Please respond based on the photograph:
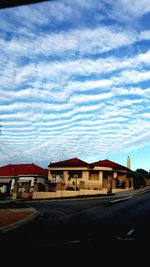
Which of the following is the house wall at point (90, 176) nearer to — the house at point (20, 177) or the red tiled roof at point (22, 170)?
the house at point (20, 177)

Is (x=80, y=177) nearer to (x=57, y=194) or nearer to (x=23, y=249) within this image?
(x=57, y=194)

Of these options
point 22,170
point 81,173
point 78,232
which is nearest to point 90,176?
point 81,173

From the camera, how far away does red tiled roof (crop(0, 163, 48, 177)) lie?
188ft

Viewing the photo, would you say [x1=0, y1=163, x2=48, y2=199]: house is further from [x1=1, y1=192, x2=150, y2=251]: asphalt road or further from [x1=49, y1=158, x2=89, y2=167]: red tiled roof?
[x1=1, y1=192, x2=150, y2=251]: asphalt road

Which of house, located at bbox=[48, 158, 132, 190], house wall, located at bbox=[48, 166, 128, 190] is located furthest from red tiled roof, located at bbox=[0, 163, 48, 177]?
house wall, located at bbox=[48, 166, 128, 190]

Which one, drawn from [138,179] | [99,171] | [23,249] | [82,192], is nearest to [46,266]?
[23,249]

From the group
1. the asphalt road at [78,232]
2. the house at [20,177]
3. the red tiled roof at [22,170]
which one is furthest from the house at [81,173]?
the asphalt road at [78,232]

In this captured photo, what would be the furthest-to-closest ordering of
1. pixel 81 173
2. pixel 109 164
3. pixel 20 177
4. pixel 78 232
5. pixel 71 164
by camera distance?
pixel 109 164, pixel 20 177, pixel 71 164, pixel 81 173, pixel 78 232

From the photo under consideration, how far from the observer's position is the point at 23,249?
22.9 ft

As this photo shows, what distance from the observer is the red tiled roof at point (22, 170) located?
188 ft

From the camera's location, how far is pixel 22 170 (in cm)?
5925

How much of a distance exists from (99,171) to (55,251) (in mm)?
45930

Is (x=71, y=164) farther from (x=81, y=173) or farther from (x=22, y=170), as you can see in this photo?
(x=22, y=170)

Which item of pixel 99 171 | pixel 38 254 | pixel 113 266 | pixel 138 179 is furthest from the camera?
pixel 138 179
